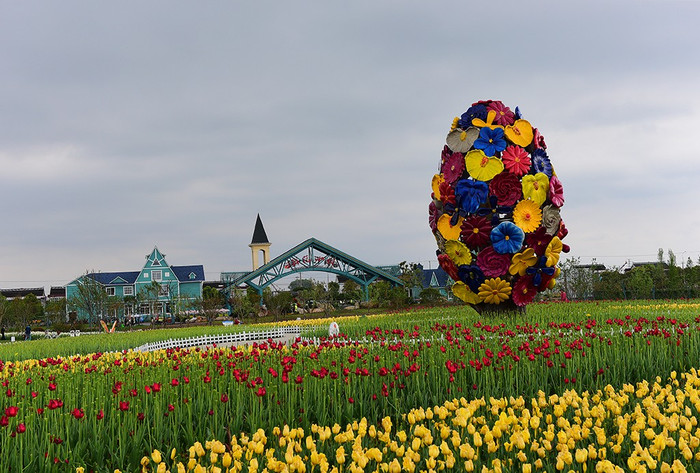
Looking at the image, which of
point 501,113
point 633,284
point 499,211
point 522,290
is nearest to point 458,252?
point 499,211

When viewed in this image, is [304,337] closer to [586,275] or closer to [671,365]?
[671,365]

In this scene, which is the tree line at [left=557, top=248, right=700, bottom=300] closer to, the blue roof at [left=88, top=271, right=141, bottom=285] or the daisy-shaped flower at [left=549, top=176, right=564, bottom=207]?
the daisy-shaped flower at [left=549, top=176, right=564, bottom=207]

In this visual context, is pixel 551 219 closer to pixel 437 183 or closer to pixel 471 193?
pixel 471 193

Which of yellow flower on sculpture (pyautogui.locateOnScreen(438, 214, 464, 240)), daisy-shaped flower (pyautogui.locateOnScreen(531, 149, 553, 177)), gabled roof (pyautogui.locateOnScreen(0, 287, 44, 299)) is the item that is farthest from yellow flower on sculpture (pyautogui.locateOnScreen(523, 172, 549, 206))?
gabled roof (pyautogui.locateOnScreen(0, 287, 44, 299))

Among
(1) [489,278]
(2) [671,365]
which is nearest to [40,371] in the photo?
(2) [671,365]

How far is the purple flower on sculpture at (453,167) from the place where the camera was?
49.7 ft

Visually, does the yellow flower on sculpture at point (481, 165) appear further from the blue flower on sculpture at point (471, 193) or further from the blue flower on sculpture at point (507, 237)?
the blue flower on sculpture at point (507, 237)

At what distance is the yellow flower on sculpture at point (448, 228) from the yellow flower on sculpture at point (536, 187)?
6.06 ft

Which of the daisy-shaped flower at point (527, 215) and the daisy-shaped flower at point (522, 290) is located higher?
the daisy-shaped flower at point (527, 215)

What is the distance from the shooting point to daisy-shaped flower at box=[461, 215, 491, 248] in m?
14.5

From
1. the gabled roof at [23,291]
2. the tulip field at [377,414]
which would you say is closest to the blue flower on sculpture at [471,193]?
the tulip field at [377,414]

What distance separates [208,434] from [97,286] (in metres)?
37.7

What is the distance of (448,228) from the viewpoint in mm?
15266

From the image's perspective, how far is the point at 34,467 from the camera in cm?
419
